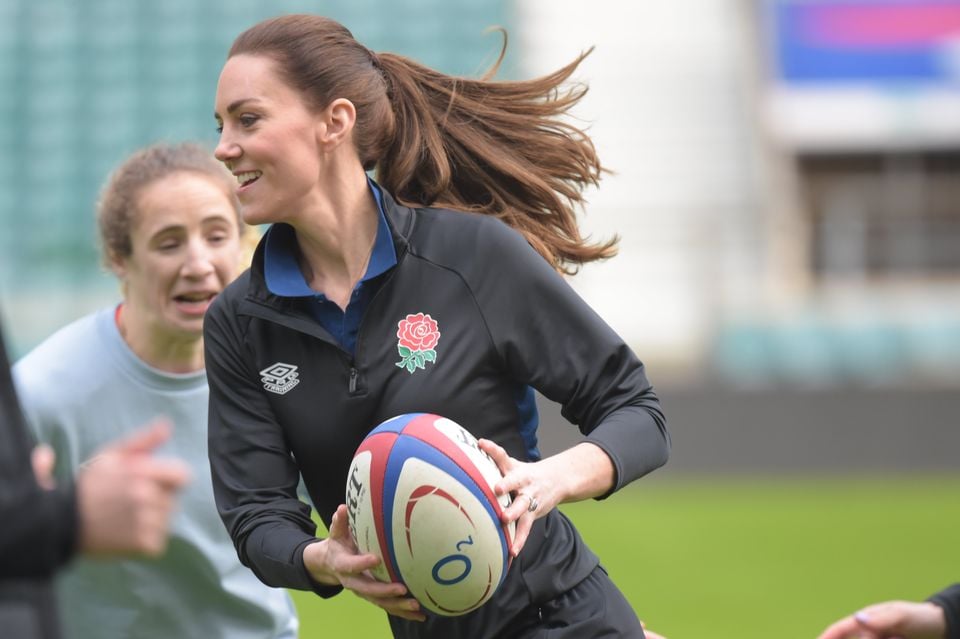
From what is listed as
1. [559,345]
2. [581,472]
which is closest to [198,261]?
[559,345]

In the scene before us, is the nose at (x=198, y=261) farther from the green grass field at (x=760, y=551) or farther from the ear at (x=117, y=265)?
the green grass field at (x=760, y=551)

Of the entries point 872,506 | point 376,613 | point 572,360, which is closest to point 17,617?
point 572,360

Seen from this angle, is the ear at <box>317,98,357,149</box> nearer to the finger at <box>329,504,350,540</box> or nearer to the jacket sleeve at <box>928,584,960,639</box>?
the finger at <box>329,504,350,540</box>

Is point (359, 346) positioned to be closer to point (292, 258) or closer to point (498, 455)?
point (292, 258)

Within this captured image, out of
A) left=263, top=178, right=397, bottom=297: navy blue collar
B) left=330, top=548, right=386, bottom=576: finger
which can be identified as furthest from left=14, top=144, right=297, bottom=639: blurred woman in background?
left=330, top=548, right=386, bottom=576: finger

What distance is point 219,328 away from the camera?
3693 millimetres

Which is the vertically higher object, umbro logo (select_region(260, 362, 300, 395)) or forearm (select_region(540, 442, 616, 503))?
umbro logo (select_region(260, 362, 300, 395))

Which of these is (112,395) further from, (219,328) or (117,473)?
(117,473)

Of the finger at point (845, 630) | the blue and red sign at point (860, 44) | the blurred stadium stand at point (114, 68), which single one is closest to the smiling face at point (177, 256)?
the finger at point (845, 630)

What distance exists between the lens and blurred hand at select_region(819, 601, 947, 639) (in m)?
3.68

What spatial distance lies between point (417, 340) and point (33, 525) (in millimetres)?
1361

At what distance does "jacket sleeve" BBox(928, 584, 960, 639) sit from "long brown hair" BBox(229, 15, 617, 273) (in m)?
1.19

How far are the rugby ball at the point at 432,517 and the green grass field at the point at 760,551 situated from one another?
558 cm

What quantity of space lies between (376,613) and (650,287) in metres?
8.20
